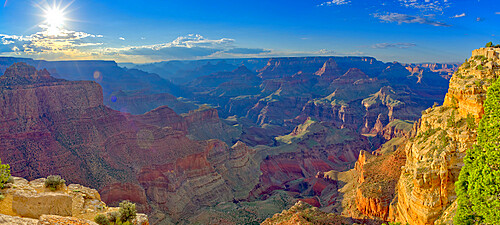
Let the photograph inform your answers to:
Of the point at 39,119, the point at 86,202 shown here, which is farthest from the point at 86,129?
the point at 86,202

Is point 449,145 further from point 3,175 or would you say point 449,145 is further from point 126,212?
point 3,175

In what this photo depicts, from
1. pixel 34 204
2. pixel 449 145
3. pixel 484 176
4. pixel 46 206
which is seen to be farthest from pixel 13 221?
pixel 449 145

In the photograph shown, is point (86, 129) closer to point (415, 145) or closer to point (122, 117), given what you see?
point (122, 117)

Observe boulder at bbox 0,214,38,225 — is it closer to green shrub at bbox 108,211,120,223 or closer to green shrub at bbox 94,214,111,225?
green shrub at bbox 94,214,111,225

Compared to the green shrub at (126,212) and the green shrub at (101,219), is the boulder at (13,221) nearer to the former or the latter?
the green shrub at (101,219)

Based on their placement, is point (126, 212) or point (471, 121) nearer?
point (126, 212)

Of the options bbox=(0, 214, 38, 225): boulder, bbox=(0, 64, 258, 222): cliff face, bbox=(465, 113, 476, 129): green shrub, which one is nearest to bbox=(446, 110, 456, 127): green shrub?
bbox=(465, 113, 476, 129): green shrub
